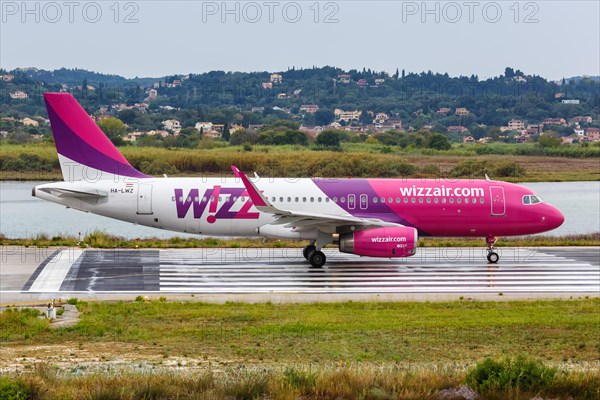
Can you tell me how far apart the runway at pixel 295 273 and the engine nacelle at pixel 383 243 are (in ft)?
2.50

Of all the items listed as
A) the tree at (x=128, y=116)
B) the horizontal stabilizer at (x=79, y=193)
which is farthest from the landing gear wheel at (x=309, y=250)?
the tree at (x=128, y=116)

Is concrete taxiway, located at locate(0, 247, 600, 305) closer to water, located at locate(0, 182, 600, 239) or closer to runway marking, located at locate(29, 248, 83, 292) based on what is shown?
runway marking, located at locate(29, 248, 83, 292)

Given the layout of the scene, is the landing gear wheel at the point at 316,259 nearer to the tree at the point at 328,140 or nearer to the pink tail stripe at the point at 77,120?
the pink tail stripe at the point at 77,120

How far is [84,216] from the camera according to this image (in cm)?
6147

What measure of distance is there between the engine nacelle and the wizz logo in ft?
13.5

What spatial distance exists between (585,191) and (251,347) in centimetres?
6052

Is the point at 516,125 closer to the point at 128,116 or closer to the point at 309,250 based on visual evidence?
the point at 128,116

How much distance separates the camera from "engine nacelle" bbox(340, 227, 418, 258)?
3350cm

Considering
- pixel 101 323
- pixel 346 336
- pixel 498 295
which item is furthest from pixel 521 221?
pixel 101 323

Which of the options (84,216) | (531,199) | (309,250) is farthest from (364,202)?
(84,216)

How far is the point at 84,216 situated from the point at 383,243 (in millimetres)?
32595

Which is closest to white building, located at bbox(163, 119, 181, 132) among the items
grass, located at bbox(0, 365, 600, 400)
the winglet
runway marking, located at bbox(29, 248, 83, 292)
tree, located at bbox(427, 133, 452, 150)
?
tree, located at bbox(427, 133, 452, 150)

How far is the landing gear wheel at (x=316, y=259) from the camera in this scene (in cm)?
3456

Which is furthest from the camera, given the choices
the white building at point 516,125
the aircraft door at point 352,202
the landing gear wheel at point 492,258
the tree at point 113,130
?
the white building at point 516,125
